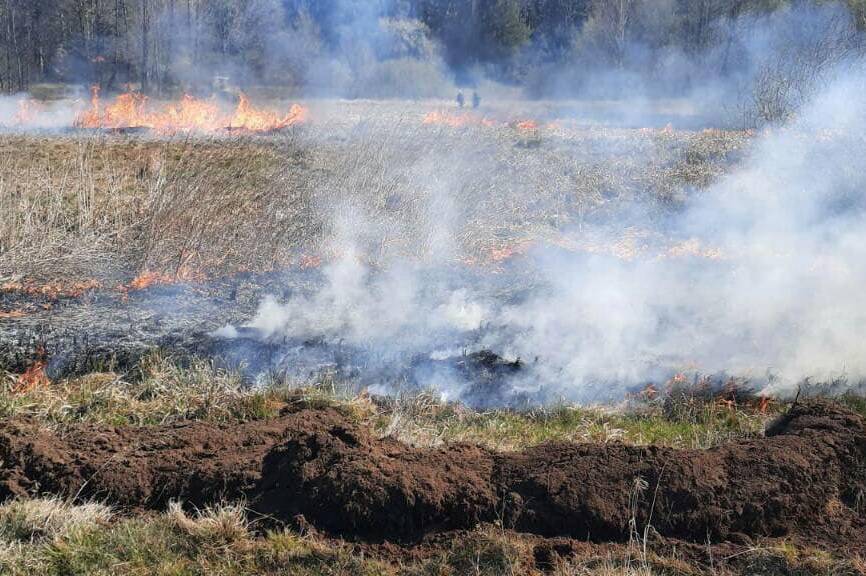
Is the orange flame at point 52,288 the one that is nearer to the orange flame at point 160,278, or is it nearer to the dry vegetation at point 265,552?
the orange flame at point 160,278

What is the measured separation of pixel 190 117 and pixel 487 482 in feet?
61.0

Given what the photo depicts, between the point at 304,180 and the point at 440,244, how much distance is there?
2.92 m

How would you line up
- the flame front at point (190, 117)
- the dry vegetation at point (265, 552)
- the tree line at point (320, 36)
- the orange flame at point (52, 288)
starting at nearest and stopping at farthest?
the dry vegetation at point (265, 552) → the orange flame at point (52, 288) → the flame front at point (190, 117) → the tree line at point (320, 36)

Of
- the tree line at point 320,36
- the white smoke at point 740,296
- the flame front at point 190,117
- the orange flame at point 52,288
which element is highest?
the tree line at point 320,36

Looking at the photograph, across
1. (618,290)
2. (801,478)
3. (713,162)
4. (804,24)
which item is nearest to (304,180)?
(618,290)

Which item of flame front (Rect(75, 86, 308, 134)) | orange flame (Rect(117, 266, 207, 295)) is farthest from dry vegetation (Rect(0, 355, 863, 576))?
flame front (Rect(75, 86, 308, 134))

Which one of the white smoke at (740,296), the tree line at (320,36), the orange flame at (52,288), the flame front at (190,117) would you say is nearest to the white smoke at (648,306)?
the white smoke at (740,296)

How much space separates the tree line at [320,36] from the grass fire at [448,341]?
308cm

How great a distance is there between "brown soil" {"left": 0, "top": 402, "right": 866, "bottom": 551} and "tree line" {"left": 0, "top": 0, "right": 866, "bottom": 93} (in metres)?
17.5

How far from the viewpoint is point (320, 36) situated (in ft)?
71.3

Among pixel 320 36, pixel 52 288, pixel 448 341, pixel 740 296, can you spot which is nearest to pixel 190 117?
pixel 320 36

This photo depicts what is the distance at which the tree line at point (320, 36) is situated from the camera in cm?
2227

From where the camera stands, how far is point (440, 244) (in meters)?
10.6

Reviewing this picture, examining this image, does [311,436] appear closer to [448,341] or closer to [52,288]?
[448,341]
